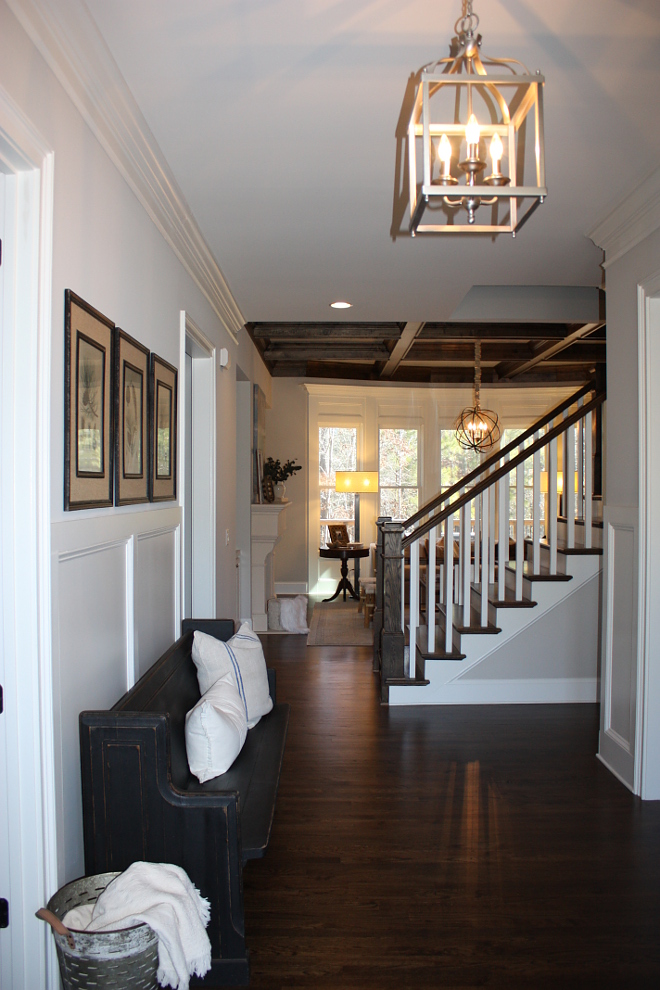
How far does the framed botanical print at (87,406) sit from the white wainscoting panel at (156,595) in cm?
50

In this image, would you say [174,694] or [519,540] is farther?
[519,540]

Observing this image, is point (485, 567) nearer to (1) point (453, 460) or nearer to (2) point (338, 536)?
(2) point (338, 536)

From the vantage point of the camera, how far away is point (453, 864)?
2.66 m

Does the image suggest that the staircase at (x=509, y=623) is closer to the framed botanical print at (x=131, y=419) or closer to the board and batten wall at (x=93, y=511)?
the board and batten wall at (x=93, y=511)

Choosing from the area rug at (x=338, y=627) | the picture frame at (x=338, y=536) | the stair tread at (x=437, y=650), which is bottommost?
the area rug at (x=338, y=627)

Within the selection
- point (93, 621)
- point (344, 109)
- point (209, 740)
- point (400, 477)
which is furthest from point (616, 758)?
point (400, 477)

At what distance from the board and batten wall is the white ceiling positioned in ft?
0.99

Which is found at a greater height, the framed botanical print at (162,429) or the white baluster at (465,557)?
the framed botanical print at (162,429)

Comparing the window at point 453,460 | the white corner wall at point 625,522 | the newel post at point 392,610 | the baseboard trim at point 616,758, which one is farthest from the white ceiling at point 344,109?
the window at point 453,460

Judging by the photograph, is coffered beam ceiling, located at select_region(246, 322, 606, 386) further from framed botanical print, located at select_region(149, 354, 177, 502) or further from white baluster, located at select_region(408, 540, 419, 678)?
framed botanical print, located at select_region(149, 354, 177, 502)

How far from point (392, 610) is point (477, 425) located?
423 centimetres

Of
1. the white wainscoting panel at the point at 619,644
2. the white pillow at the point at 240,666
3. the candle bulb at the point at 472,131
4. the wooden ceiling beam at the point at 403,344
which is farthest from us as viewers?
the wooden ceiling beam at the point at 403,344

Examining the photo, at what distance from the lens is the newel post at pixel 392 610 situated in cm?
461

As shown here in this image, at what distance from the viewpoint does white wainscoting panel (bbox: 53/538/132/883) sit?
6.27ft
